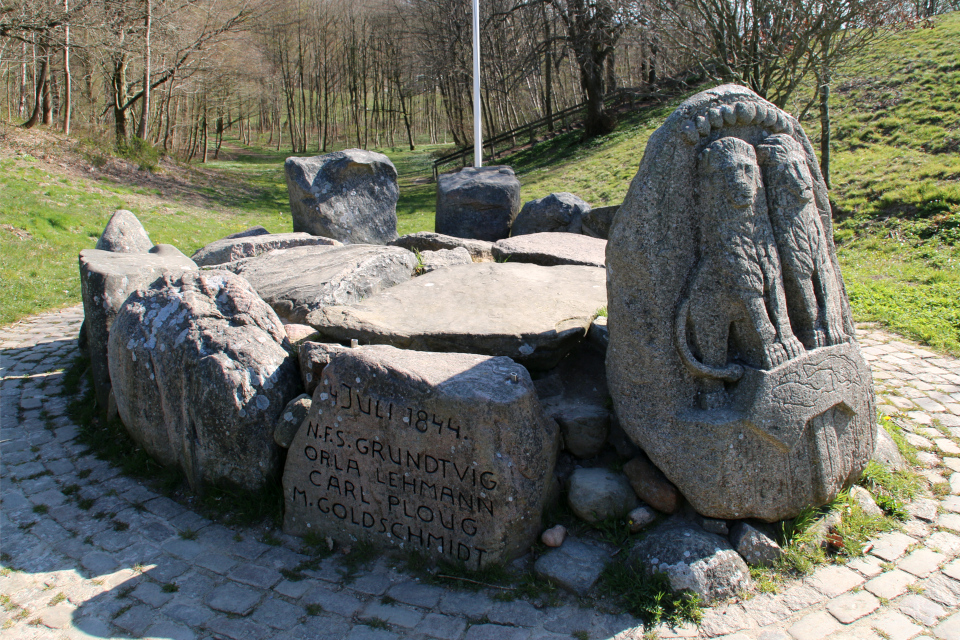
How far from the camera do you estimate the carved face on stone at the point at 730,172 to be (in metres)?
3.12

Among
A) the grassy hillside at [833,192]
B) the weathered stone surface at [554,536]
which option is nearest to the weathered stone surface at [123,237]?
the grassy hillside at [833,192]

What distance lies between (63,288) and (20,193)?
5.71m

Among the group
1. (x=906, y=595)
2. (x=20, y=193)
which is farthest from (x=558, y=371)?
(x=20, y=193)

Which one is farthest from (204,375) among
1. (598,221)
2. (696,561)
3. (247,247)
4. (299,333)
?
(598,221)

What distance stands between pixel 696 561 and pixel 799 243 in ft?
5.54

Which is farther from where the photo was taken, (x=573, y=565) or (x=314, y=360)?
(x=314, y=360)

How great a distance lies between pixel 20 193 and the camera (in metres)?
13.3

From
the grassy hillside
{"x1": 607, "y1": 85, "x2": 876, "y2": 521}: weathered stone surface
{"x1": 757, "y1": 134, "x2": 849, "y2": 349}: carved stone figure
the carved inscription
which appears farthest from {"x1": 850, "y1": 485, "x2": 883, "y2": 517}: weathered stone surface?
the grassy hillside

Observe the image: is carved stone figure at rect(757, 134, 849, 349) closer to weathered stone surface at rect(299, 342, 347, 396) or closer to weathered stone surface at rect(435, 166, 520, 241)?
weathered stone surface at rect(299, 342, 347, 396)

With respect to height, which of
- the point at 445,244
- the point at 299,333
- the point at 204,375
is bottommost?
the point at 204,375

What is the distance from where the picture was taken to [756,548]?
317cm

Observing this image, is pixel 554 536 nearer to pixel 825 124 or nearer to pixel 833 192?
pixel 833 192

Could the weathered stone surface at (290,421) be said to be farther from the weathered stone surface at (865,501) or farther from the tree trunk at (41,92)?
the tree trunk at (41,92)

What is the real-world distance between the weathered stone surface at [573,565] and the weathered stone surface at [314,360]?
5.74ft
